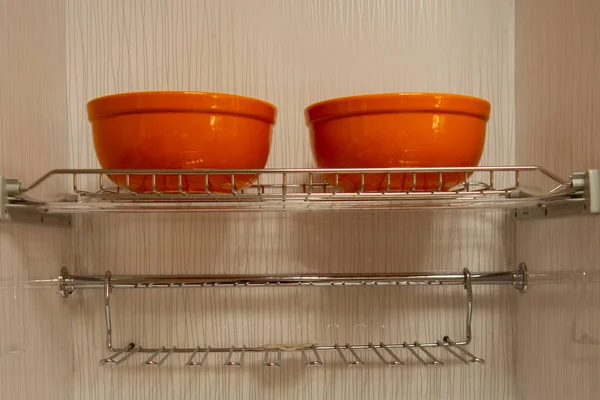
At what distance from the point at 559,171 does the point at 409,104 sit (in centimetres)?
26

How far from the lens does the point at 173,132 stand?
1.71 feet

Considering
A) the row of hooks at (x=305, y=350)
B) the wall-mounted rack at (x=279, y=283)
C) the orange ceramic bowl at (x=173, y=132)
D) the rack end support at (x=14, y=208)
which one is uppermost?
the orange ceramic bowl at (x=173, y=132)

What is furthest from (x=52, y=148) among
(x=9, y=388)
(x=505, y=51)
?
(x=505, y=51)

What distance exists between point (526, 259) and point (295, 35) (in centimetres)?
50

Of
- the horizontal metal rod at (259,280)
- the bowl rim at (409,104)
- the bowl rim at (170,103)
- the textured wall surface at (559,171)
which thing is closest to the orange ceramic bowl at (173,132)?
the bowl rim at (170,103)

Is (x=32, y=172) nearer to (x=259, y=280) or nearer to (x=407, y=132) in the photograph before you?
(x=259, y=280)

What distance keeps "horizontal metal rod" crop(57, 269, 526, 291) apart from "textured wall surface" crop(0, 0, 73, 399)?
53mm

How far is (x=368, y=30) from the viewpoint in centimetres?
78

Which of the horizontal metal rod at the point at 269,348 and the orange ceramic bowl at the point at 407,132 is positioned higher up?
the orange ceramic bowl at the point at 407,132

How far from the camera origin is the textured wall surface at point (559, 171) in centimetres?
56

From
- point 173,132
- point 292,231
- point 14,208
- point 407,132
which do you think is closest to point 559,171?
point 407,132

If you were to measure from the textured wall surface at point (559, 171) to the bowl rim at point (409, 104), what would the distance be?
5.6 inches

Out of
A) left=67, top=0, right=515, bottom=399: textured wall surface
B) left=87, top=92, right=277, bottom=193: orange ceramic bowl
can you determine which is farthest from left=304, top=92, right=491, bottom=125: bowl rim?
left=67, top=0, right=515, bottom=399: textured wall surface

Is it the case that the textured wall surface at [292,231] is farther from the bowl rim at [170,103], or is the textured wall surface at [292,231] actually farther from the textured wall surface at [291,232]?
the bowl rim at [170,103]
